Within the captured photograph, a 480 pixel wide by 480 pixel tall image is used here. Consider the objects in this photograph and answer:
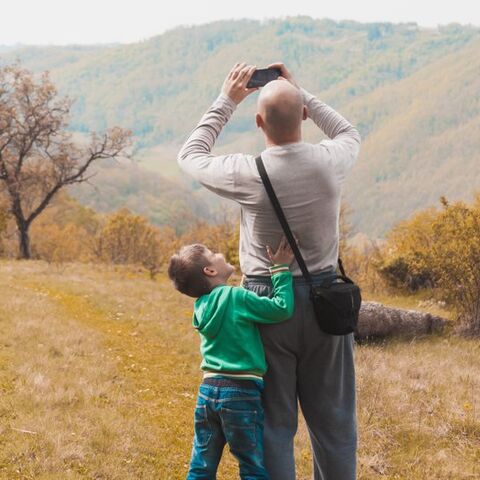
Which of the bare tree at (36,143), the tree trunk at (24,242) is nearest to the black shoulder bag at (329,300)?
the bare tree at (36,143)

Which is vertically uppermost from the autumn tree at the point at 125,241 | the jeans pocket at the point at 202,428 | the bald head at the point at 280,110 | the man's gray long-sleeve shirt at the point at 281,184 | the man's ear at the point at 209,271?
the bald head at the point at 280,110

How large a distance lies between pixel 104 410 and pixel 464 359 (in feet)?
25.1

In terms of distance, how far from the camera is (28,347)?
10.1m

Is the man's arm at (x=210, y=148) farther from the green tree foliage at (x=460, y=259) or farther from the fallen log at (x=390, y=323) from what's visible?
the green tree foliage at (x=460, y=259)

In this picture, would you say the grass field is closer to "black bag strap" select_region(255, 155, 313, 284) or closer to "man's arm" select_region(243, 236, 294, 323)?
"man's arm" select_region(243, 236, 294, 323)

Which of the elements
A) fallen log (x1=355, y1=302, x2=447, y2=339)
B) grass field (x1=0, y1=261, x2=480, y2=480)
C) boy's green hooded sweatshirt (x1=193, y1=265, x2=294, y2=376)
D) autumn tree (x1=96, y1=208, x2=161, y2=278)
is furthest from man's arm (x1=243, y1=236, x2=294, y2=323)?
autumn tree (x1=96, y1=208, x2=161, y2=278)

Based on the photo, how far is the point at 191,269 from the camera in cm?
386

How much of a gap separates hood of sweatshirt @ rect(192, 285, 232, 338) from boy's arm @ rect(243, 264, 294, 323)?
18 cm

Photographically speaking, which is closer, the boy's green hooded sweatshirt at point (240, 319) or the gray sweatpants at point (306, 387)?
the boy's green hooded sweatshirt at point (240, 319)

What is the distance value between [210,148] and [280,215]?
68 cm

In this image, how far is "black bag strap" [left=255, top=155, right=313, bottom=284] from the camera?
11.5 feet

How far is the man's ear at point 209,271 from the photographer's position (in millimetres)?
3875

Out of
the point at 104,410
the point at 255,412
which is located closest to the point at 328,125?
the point at 255,412

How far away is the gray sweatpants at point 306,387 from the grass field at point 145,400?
267cm
